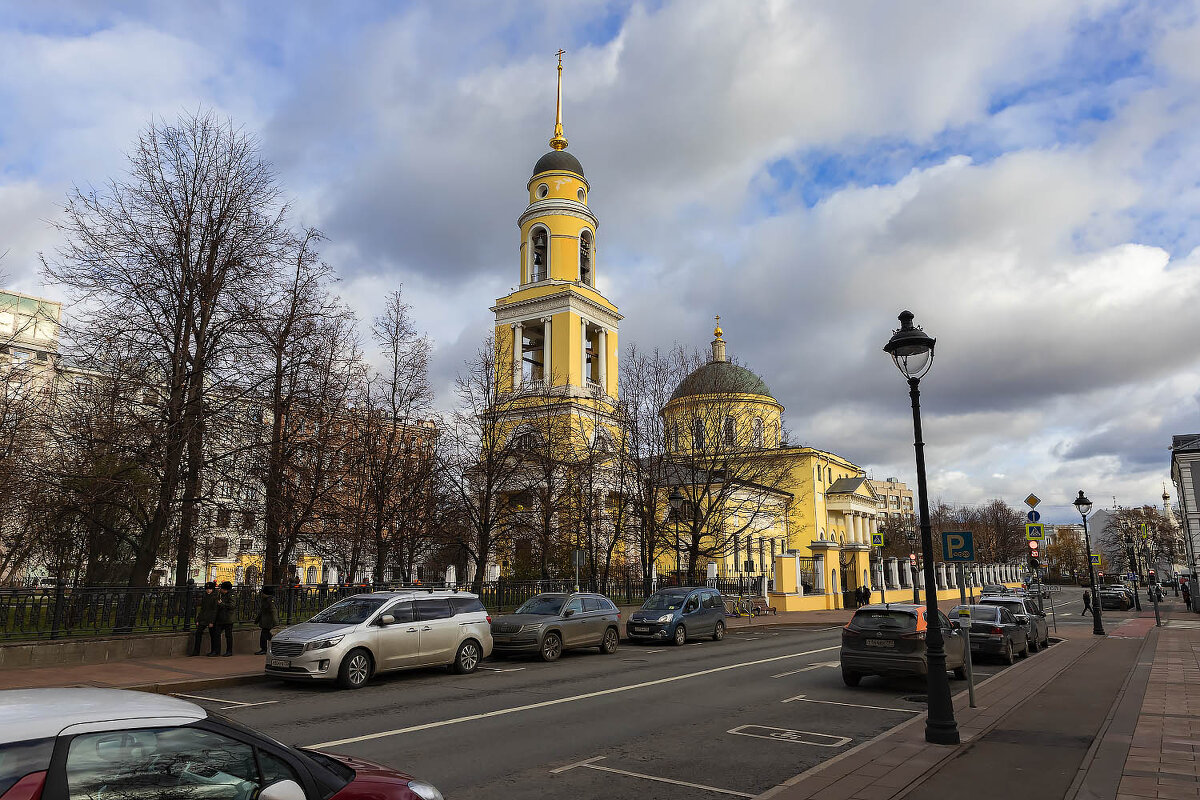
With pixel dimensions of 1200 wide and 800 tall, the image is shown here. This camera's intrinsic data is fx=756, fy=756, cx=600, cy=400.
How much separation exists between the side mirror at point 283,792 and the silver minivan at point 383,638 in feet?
37.1

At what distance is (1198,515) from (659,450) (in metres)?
51.5

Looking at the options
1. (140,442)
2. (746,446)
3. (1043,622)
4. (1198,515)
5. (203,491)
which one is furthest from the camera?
(1198,515)

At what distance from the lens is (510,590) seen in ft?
92.1

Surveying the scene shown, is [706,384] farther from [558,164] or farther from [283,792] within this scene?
[283,792]

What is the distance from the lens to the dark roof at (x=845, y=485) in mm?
71562

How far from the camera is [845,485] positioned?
72750 millimetres

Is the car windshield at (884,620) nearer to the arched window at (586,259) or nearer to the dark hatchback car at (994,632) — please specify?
the dark hatchback car at (994,632)

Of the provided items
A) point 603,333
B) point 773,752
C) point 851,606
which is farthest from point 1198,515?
point 773,752

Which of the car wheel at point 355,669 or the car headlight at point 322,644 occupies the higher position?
the car headlight at point 322,644

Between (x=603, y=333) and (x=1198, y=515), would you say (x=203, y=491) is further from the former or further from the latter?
(x=1198, y=515)

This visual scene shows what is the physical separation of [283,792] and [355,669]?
11804mm

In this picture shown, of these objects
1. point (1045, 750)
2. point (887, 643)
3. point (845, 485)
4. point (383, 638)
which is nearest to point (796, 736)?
point (1045, 750)

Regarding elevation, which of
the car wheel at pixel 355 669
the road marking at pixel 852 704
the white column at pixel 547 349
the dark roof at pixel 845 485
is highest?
the white column at pixel 547 349

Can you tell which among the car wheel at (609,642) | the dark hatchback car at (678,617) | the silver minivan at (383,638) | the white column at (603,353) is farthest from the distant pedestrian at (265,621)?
the white column at (603,353)
